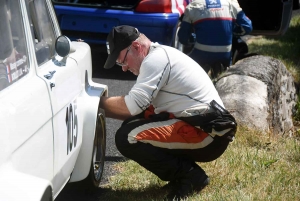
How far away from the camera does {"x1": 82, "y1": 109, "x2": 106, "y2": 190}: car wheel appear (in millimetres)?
4871

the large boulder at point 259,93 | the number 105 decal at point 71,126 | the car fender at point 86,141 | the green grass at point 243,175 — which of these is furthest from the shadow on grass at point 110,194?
the large boulder at point 259,93

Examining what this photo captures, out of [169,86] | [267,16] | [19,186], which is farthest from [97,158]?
[267,16]

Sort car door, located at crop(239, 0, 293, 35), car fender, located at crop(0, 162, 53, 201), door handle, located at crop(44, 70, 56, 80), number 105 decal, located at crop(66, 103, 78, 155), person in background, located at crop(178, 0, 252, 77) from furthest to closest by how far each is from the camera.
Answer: car door, located at crop(239, 0, 293, 35)
person in background, located at crop(178, 0, 252, 77)
number 105 decal, located at crop(66, 103, 78, 155)
door handle, located at crop(44, 70, 56, 80)
car fender, located at crop(0, 162, 53, 201)

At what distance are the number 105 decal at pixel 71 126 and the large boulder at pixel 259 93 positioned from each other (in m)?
2.43

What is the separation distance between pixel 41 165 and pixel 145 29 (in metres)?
4.93

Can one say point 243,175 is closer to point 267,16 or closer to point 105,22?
point 105,22

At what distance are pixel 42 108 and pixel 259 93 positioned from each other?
3806mm

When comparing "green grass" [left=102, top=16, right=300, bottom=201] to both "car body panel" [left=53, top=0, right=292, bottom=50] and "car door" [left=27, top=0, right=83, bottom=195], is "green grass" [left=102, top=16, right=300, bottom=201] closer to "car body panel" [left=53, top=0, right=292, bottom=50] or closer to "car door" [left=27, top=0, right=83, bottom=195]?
"car door" [left=27, top=0, right=83, bottom=195]

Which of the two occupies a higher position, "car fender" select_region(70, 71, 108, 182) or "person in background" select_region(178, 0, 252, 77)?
"car fender" select_region(70, 71, 108, 182)

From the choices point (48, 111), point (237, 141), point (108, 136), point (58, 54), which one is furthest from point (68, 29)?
point (48, 111)

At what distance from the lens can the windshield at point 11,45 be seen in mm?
3395

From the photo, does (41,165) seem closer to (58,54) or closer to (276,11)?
(58,54)

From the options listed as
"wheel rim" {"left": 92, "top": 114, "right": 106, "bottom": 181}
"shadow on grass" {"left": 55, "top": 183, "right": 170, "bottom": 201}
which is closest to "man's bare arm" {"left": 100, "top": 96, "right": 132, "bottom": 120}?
"wheel rim" {"left": 92, "top": 114, "right": 106, "bottom": 181}

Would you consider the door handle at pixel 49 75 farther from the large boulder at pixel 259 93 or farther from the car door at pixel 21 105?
the large boulder at pixel 259 93
